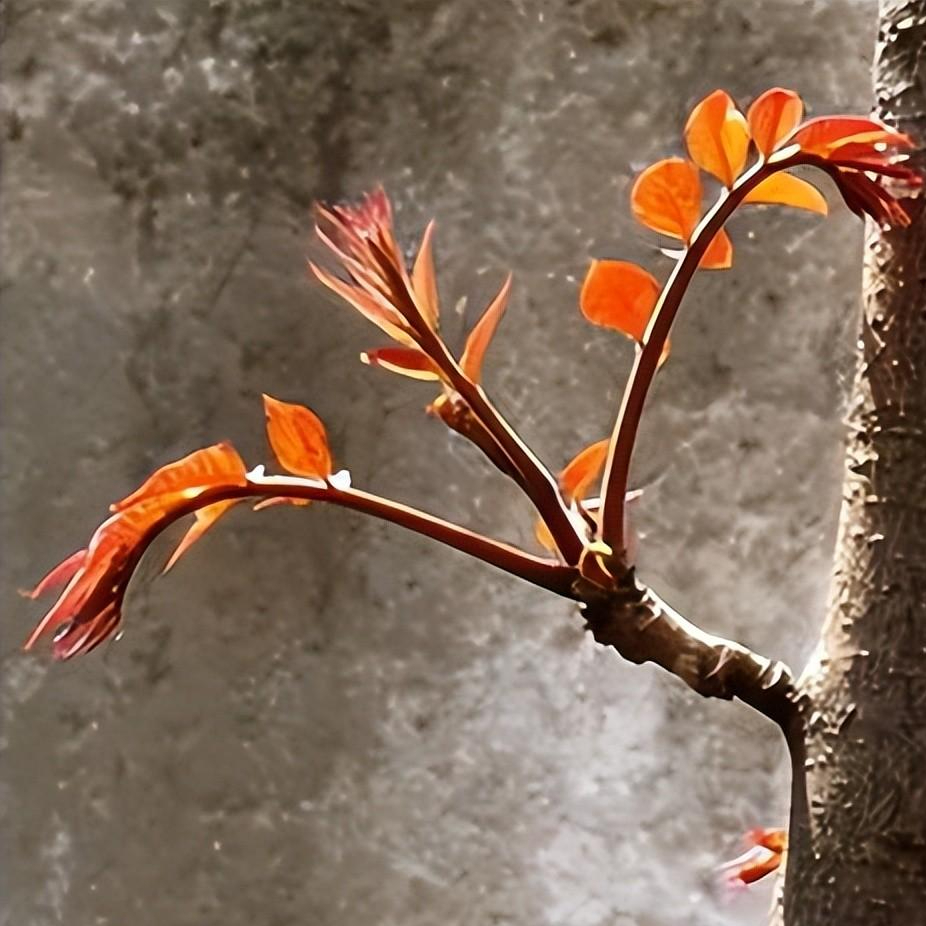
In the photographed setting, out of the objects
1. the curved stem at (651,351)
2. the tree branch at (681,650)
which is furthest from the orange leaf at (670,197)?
the tree branch at (681,650)

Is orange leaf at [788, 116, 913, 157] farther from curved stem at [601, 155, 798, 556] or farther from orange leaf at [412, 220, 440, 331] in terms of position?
orange leaf at [412, 220, 440, 331]

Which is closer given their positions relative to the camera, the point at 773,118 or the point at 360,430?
the point at 773,118

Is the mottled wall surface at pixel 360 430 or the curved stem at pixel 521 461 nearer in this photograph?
the curved stem at pixel 521 461

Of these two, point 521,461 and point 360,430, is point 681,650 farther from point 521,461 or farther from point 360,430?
point 360,430

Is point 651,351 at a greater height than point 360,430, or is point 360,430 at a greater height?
point 651,351

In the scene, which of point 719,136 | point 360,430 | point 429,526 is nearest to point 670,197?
point 719,136

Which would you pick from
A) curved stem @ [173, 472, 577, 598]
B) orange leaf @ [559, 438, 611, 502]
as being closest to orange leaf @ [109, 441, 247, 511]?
curved stem @ [173, 472, 577, 598]

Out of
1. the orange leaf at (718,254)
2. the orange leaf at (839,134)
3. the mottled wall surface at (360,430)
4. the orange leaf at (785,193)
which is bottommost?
the mottled wall surface at (360,430)

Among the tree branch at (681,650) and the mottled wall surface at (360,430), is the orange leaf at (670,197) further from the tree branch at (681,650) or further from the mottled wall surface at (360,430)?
the mottled wall surface at (360,430)
